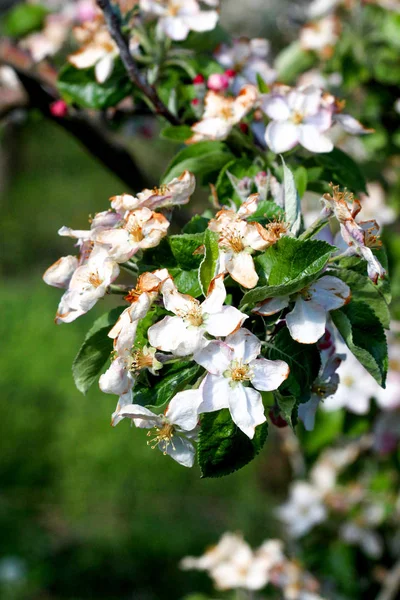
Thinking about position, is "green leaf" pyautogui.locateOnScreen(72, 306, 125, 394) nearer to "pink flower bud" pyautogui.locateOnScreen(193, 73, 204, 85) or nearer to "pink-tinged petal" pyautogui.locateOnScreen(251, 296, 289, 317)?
"pink-tinged petal" pyautogui.locateOnScreen(251, 296, 289, 317)

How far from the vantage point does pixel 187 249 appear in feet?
2.42

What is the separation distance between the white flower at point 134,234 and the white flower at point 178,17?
0.44 meters

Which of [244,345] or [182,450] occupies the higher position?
[244,345]

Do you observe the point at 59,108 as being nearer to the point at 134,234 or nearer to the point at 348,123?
the point at 348,123

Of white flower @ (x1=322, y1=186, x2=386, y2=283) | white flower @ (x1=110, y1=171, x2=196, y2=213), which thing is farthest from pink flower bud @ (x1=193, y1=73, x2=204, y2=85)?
white flower @ (x1=322, y1=186, x2=386, y2=283)

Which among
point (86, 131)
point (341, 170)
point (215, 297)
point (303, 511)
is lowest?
point (303, 511)

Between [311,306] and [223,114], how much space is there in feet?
1.20

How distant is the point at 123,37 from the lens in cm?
102

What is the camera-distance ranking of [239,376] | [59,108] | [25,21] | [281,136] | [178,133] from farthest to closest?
1. [25,21]
2. [59,108]
3. [178,133]
4. [281,136]
5. [239,376]

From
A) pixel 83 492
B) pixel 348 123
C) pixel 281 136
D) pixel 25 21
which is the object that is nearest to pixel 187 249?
pixel 281 136

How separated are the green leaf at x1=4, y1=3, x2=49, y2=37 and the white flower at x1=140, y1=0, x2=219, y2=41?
2.34ft

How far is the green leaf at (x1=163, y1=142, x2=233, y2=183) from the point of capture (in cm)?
97

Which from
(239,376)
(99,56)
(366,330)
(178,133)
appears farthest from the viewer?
(99,56)

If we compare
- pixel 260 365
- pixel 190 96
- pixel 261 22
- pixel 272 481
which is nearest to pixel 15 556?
pixel 272 481
